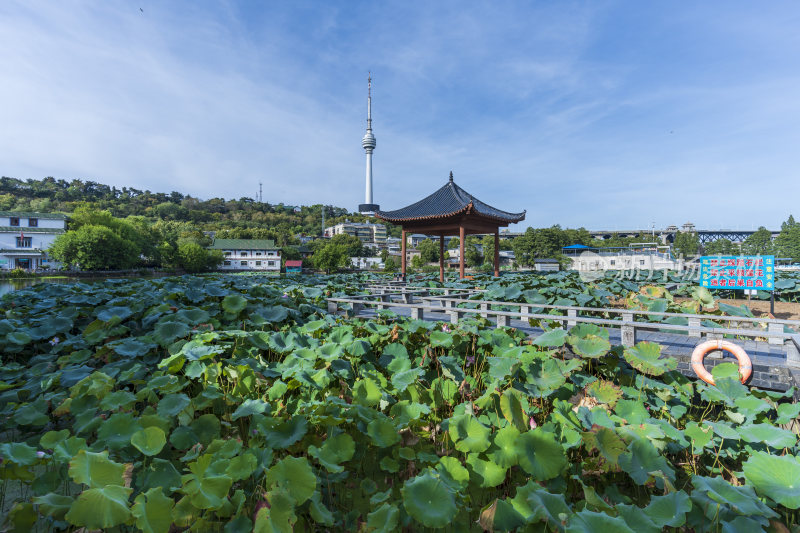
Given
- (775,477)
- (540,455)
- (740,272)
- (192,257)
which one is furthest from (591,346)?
(192,257)

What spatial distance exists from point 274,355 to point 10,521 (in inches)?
112

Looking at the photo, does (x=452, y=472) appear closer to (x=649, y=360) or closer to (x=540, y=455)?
(x=540, y=455)

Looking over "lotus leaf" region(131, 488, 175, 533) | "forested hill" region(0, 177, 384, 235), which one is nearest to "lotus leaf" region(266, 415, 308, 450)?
"lotus leaf" region(131, 488, 175, 533)

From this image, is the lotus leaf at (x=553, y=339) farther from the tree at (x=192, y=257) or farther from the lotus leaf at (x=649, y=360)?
the tree at (x=192, y=257)

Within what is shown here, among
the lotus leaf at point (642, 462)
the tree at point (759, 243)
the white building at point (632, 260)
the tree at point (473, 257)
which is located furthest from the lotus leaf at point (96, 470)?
the tree at point (759, 243)

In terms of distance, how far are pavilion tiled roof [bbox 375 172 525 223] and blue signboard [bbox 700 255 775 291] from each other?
674 cm

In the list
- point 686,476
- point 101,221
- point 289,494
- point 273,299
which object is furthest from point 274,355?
point 101,221

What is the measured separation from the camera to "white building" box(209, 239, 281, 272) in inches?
2180

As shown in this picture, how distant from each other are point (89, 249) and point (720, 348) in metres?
45.0

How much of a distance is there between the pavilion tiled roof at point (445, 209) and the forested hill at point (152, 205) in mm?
60614

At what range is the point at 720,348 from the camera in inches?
148

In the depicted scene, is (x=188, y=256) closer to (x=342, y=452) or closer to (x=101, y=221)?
(x=101, y=221)

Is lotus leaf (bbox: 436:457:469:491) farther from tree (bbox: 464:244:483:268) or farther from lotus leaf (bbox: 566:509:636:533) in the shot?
tree (bbox: 464:244:483:268)

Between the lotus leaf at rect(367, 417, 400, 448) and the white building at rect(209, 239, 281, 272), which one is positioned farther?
the white building at rect(209, 239, 281, 272)
